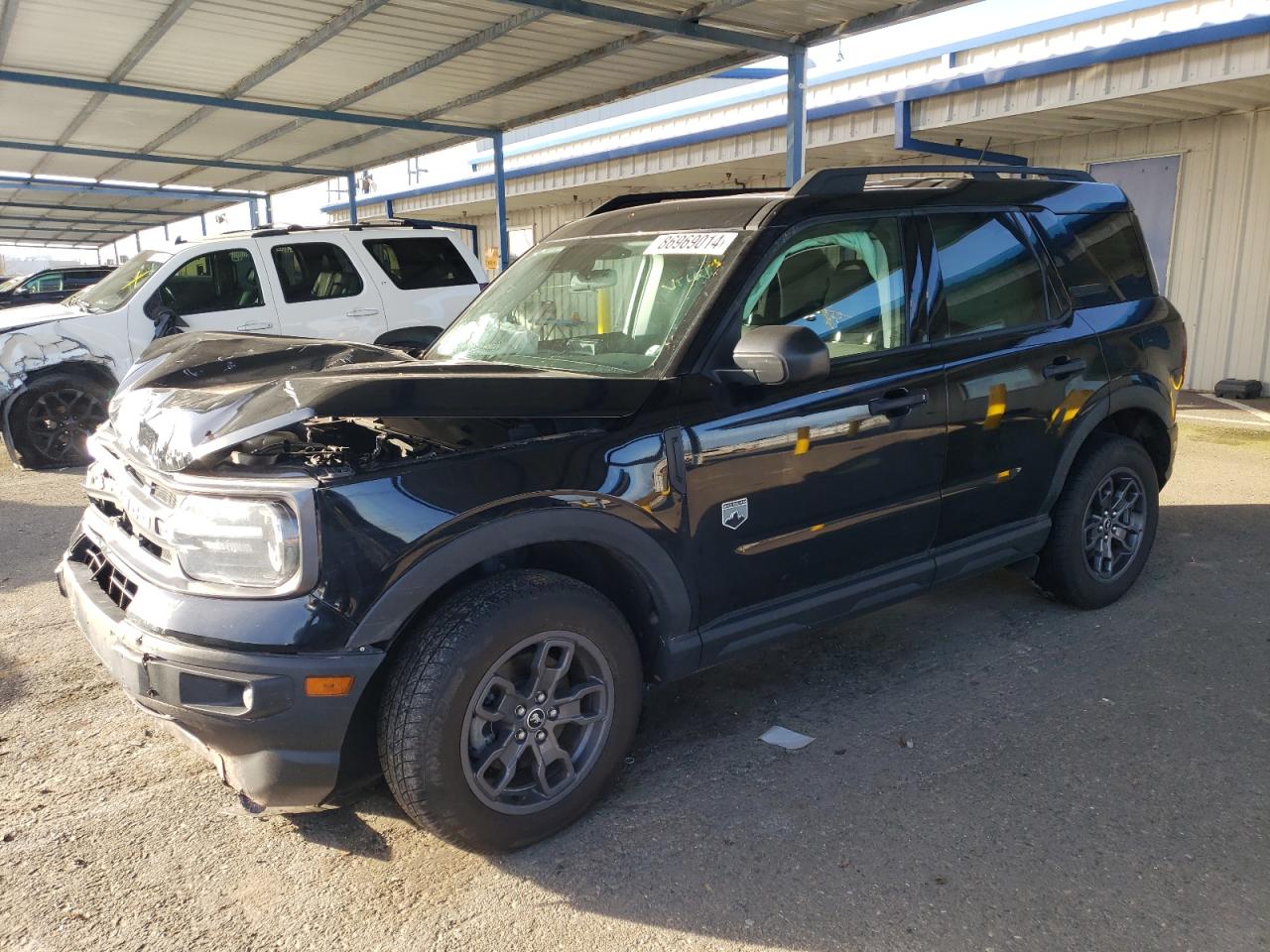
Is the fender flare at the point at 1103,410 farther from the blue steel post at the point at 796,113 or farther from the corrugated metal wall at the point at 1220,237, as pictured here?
the corrugated metal wall at the point at 1220,237

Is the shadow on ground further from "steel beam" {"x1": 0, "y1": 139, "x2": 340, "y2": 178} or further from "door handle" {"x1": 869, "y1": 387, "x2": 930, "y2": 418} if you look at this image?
"steel beam" {"x1": 0, "y1": 139, "x2": 340, "y2": 178}

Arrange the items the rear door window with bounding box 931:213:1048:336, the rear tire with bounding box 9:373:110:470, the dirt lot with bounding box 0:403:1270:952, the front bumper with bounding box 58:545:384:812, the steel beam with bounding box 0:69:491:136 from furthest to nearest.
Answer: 1. the steel beam with bounding box 0:69:491:136
2. the rear tire with bounding box 9:373:110:470
3. the rear door window with bounding box 931:213:1048:336
4. the dirt lot with bounding box 0:403:1270:952
5. the front bumper with bounding box 58:545:384:812

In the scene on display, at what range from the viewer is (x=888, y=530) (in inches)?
140

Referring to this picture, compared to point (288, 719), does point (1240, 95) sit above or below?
above

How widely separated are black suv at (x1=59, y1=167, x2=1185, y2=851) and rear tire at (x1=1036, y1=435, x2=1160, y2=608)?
1.0 inches

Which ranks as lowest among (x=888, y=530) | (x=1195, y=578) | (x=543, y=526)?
(x=1195, y=578)

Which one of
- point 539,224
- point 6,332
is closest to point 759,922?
point 6,332

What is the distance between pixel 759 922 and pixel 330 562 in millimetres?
1477

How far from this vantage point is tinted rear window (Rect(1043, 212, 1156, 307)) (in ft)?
14.1

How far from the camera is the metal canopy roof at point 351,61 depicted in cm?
841

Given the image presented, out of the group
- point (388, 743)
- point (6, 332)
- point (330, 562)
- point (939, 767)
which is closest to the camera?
point (330, 562)

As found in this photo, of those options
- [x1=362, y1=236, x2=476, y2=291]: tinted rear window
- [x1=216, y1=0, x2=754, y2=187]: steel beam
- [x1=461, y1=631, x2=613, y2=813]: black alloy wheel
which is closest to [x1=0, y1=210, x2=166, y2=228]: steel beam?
[x1=216, y1=0, x2=754, y2=187]: steel beam

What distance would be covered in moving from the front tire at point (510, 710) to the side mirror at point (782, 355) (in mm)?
866

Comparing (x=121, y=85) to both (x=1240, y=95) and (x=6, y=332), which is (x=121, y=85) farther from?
(x=1240, y=95)
